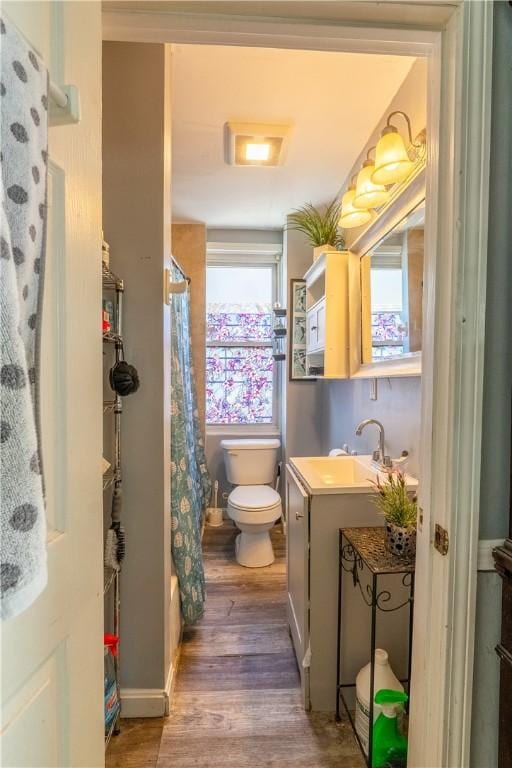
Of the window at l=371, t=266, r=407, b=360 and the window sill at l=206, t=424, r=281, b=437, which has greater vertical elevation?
the window at l=371, t=266, r=407, b=360

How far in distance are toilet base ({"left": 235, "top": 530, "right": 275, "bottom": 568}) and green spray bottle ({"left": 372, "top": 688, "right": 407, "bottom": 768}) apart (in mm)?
1431

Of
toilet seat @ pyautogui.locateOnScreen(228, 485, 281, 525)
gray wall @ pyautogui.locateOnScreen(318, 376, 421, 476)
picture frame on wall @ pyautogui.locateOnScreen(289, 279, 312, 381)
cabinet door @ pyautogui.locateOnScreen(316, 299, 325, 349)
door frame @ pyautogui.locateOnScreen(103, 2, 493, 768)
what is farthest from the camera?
picture frame on wall @ pyautogui.locateOnScreen(289, 279, 312, 381)

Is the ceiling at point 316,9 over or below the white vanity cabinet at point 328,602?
over

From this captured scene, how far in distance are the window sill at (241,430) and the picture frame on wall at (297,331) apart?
608 mm

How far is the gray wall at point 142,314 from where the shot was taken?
1.45 m

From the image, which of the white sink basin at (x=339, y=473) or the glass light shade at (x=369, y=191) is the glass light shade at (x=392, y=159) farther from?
the white sink basin at (x=339, y=473)

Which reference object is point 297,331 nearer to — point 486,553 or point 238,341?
point 238,341

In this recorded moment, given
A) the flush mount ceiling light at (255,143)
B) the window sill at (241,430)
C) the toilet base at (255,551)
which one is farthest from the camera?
the window sill at (241,430)

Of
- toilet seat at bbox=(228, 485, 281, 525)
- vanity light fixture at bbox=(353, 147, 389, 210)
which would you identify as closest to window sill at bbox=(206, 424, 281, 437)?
toilet seat at bbox=(228, 485, 281, 525)

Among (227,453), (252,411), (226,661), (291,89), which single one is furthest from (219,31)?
(252,411)

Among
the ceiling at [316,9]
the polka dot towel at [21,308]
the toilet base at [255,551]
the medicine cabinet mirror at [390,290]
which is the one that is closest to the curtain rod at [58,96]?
the polka dot towel at [21,308]

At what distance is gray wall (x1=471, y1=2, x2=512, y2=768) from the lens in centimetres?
82

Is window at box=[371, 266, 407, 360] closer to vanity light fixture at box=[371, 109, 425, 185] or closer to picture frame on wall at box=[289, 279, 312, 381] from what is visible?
vanity light fixture at box=[371, 109, 425, 185]

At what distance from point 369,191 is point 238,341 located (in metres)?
2.01
